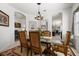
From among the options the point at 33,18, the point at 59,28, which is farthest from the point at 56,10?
the point at 33,18

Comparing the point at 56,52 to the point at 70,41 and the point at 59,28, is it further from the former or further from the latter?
the point at 59,28

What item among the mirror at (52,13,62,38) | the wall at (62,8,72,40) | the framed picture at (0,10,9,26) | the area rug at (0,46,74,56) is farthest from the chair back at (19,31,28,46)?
the wall at (62,8,72,40)

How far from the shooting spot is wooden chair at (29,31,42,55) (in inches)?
70.7

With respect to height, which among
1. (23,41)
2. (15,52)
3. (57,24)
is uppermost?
(57,24)

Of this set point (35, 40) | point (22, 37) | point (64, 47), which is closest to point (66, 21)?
point (64, 47)

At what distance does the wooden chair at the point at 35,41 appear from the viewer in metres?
1.80

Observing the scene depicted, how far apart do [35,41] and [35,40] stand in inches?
0.9

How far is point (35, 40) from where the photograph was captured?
6.04 ft

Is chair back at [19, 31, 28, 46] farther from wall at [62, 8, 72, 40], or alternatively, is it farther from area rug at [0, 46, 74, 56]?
wall at [62, 8, 72, 40]

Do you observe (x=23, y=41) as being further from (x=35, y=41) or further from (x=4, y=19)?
(x=4, y=19)

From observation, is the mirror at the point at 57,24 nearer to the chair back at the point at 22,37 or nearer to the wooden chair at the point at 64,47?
the wooden chair at the point at 64,47

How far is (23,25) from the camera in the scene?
72.9 inches

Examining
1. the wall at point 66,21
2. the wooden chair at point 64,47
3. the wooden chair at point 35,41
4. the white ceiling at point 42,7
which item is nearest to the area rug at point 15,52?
the wooden chair at point 64,47

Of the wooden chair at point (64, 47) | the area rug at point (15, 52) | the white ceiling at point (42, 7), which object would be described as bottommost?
the area rug at point (15, 52)
